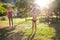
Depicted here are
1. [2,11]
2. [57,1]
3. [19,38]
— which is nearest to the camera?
[19,38]

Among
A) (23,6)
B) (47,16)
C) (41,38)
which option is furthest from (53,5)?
(41,38)

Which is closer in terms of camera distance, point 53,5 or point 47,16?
point 53,5

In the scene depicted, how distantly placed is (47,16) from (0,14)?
687 cm

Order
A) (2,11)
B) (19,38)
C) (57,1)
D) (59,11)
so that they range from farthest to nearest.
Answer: (2,11), (59,11), (57,1), (19,38)

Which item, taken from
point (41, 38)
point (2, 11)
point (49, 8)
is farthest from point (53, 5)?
point (41, 38)

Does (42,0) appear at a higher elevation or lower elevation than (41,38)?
higher

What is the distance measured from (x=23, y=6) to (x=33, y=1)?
1398 mm

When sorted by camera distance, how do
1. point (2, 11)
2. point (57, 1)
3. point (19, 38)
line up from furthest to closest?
point (2, 11) < point (57, 1) < point (19, 38)

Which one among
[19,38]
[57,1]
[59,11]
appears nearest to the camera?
[19,38]

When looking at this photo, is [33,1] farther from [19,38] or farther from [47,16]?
[19,38]

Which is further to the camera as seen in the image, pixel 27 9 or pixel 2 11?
pixel 2 11

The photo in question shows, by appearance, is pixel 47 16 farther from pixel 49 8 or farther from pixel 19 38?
pixel 19 38

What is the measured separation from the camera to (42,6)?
20234mm

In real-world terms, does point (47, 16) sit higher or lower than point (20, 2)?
lower
